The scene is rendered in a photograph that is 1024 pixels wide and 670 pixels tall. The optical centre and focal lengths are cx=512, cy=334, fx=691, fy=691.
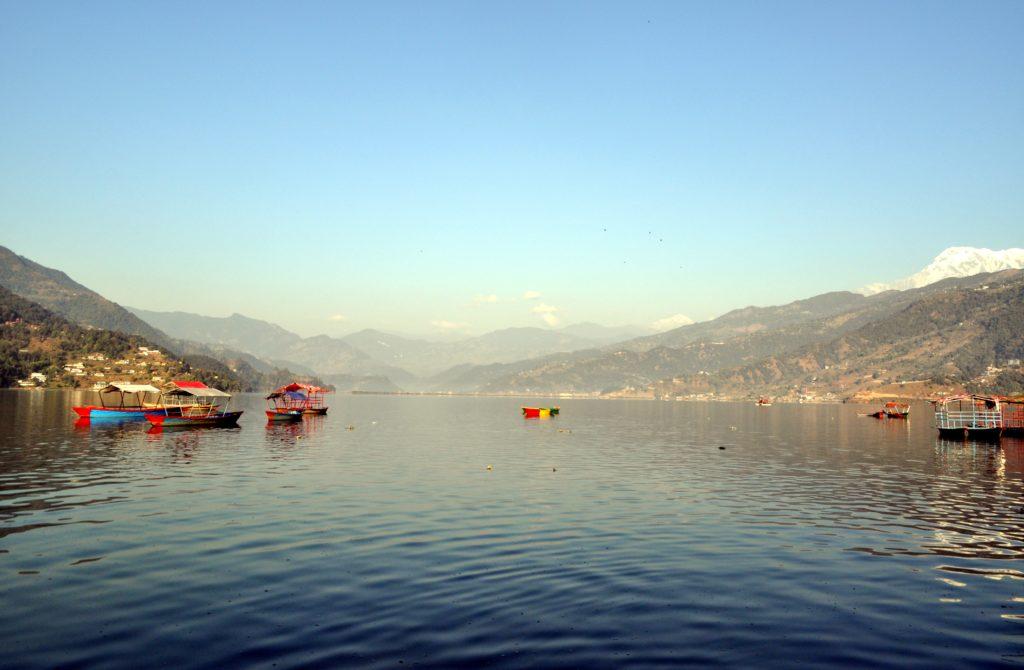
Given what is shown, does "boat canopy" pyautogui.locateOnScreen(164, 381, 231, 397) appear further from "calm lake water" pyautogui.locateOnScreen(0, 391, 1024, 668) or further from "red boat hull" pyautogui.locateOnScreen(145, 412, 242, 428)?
"calm lake water" pyautogui.locateOnScreen(0, 391, 1024, 668)

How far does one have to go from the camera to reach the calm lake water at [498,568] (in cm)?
1845

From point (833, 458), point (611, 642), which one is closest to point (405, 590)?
point (611, 642)

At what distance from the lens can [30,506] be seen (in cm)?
3878

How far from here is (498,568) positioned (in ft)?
87.9

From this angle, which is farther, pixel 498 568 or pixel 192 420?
pixel 192 420

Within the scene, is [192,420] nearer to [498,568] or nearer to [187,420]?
[187,420]

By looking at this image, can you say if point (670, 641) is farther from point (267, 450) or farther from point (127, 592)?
point (267, 450)

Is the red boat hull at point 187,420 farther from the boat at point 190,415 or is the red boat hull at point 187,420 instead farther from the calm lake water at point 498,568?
the calm lake water at point 498,568

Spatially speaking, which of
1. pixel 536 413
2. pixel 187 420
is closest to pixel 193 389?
pixel 187 420

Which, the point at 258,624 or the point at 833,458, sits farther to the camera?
the point at 833,458

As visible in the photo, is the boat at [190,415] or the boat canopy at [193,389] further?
the boat canopy at [193,389]

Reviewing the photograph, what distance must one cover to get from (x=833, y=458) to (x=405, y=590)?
71.7m

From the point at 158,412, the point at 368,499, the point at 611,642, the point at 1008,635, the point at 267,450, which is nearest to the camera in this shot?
the point at 611,642

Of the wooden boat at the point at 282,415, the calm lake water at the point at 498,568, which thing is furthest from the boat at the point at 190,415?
the calm lake water at the point at 498,568
